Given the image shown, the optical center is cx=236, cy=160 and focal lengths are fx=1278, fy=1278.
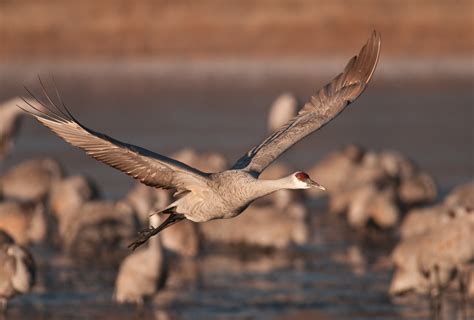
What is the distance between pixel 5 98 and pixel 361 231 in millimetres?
16143

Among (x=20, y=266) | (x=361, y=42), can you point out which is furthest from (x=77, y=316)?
(x=361, y=42)

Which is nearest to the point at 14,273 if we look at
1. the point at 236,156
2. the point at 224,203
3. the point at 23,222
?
the point at 224,203

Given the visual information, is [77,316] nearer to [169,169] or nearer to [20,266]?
[20,266]

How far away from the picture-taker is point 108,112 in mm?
31156

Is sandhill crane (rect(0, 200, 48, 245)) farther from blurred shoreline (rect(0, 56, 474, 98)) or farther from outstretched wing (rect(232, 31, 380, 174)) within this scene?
blurred shoreline (rect(0, 56, 474, 98))

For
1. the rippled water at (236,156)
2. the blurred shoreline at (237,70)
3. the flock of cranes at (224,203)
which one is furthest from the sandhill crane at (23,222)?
the blurred shoreline at (237,70)

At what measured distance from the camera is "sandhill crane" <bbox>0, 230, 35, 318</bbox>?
40.3ft

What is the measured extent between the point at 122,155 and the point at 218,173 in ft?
3.01

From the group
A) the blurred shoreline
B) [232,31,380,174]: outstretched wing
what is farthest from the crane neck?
the blurred shoreline

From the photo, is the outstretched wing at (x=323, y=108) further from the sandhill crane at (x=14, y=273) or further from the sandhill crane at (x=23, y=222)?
the sandhill crane at (x=23, y=222)

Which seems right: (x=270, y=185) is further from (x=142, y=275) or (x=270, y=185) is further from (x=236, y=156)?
(x=236, y=156)

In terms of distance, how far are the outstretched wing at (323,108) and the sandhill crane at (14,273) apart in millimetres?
2588

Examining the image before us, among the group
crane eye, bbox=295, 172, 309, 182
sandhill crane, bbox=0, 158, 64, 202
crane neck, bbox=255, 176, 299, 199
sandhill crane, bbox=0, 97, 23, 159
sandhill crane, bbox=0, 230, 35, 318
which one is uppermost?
sandhill crane, bbox=0, 97, 23, 159

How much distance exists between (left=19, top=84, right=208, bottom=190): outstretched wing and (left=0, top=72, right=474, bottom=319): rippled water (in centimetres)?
267
